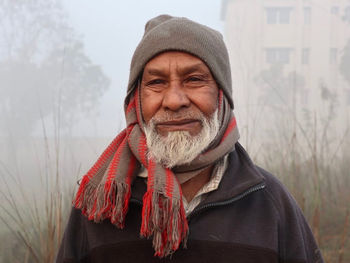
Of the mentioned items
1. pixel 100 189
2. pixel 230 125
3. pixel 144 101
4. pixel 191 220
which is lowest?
pixel 191 220

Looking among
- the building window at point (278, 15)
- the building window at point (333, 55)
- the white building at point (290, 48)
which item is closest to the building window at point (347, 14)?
the white building at point (290, 48)

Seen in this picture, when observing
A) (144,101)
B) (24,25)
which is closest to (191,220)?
(144,101)

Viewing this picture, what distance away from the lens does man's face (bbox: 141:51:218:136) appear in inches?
54.2

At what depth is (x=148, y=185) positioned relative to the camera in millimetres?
1266

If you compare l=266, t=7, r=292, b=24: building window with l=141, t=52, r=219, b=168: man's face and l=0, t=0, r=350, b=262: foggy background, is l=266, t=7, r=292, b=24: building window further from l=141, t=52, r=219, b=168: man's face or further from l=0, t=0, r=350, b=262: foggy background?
l=141, t=52, r=219, b=168: man's face

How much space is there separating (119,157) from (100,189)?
0.51 ft

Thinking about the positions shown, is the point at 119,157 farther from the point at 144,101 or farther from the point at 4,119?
the point at 4,119

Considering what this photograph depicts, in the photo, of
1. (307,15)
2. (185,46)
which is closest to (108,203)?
(185,46)

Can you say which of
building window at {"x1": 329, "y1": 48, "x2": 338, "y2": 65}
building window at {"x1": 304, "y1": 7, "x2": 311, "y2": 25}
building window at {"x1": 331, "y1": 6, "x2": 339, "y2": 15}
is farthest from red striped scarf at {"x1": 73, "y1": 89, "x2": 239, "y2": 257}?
building window at {"x1": 331, "y1": 6, "x2": 339, "y2": 15}

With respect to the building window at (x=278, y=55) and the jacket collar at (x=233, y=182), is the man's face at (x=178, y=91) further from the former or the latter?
the building window at (x=278, y=55)

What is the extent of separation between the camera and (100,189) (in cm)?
129

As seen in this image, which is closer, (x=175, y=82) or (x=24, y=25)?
(x=175, y=82)

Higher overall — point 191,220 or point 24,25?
point 24,25

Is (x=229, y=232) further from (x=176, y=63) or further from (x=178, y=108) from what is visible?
(x=176, y=63)
